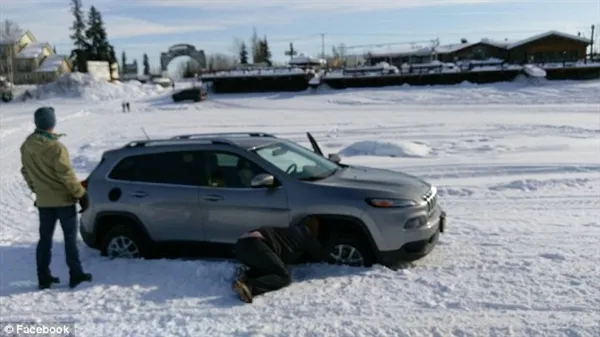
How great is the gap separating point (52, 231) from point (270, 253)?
7.52 feet

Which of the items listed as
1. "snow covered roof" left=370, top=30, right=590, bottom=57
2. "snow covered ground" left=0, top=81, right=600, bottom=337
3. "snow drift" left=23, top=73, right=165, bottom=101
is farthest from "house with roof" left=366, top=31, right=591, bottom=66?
"snow covered ground" left=0, top=81, right=600, bottom=337

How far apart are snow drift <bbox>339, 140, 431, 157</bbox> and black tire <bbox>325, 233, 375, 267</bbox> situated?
368 inches

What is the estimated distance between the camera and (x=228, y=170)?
20.5ft

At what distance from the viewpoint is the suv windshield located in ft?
20.3

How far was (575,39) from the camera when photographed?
6712 centimetres

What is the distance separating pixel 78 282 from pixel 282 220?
2.22 m

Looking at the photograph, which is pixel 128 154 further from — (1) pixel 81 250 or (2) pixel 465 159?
(2) pixel 465 159

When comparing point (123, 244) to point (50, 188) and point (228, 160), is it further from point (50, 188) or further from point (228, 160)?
point (228, 160)

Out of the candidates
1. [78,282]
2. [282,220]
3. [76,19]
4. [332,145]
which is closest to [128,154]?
[78,282]

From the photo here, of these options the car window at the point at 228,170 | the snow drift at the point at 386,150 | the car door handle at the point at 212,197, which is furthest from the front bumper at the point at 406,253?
the snow drift at the point at 386,150

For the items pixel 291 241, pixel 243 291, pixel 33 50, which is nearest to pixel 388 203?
pixel 291 241

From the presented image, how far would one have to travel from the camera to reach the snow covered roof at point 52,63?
90062 mm

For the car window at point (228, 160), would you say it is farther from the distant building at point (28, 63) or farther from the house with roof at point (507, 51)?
the distant building at point (28, 63)

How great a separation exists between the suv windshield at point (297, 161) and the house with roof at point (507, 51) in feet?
191
